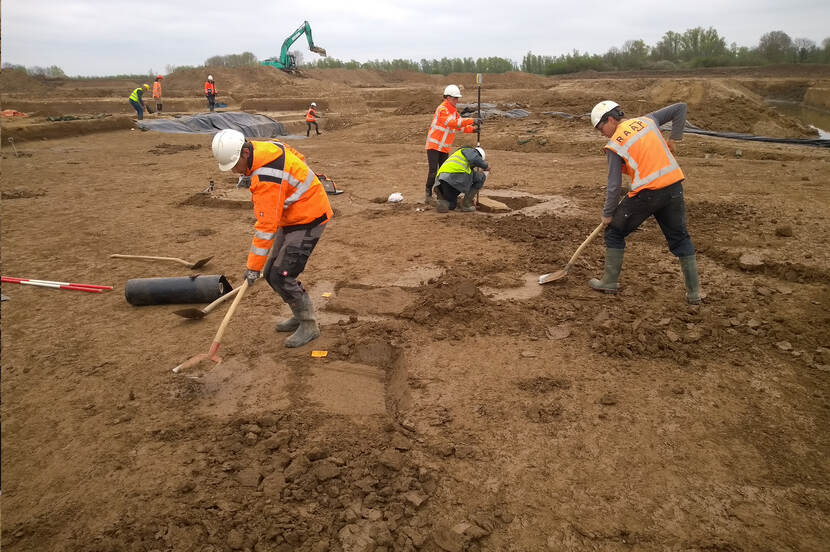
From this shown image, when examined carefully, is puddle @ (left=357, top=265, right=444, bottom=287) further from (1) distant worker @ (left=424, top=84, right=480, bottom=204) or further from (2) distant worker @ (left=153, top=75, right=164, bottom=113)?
(2) distant worker @ (left=153, top=75, right=164, bottom=113)

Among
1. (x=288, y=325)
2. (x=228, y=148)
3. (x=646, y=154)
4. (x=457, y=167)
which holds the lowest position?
(x=288, y=325)

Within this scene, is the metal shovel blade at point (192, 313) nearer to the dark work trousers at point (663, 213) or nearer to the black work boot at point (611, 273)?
the black work boot at point (611, 273)

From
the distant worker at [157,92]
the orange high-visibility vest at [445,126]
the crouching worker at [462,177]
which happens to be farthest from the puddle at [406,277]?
the distant worker at [157,92]

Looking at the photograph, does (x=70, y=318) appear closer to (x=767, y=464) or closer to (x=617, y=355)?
(x=617, y=355)

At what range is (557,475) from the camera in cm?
273

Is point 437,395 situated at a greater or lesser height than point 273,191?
lesser

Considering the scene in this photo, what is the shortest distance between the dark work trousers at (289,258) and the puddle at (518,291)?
6.53 ft

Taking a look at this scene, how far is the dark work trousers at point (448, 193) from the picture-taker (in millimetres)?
7727

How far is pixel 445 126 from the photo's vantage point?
25.7 ft

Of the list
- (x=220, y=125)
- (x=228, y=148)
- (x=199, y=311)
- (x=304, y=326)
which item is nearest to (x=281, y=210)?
(x=228, y=148)

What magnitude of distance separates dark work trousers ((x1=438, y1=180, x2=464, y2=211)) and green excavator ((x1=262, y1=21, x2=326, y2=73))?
26997 mm

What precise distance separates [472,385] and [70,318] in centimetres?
407

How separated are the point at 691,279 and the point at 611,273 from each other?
708 mm

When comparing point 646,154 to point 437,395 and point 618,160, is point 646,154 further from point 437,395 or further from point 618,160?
point 437,395
